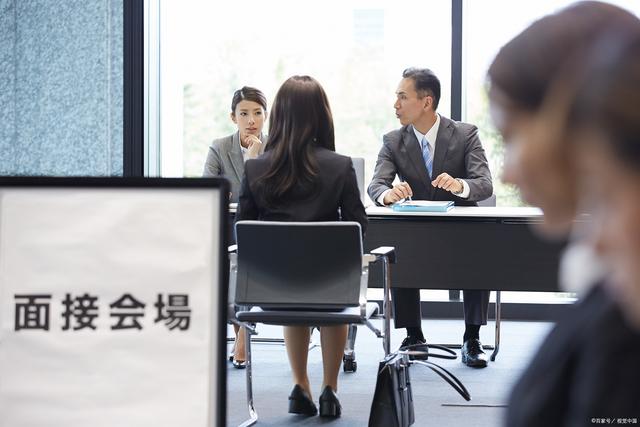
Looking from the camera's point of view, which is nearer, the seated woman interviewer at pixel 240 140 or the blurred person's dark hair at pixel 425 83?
the blurred person's dark hair at pixel 425 83

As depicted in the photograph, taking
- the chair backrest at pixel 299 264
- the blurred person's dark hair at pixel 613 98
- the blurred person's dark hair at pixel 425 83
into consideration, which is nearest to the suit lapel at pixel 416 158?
the blurred person's dark hair at pixel 425 83

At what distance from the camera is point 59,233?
1.57 meters

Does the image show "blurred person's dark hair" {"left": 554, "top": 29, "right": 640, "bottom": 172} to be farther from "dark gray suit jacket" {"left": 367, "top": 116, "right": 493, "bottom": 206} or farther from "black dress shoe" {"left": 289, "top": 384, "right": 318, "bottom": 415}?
"dark gray suit jacket" {"left": 367, "top": 116, "right": 493, "bottom": 206}

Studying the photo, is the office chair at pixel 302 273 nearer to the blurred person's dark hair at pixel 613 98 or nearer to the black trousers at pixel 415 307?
the black trousers at pixel 415 307

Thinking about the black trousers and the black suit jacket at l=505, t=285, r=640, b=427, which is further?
the black trousers

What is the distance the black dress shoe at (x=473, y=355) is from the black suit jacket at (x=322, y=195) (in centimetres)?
143

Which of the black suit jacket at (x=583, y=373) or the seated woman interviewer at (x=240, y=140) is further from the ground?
the seated woman interviewer at (x=240, y=140)

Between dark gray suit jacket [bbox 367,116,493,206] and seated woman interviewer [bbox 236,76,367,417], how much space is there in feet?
3.97

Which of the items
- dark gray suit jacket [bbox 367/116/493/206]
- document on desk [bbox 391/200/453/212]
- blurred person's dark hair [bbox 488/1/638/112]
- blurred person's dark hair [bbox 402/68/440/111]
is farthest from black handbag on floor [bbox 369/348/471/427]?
blurred person's dark hair [bbox 488/1/638/112]

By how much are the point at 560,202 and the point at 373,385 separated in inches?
147

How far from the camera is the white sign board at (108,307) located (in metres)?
1.54

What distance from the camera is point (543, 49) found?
0.75 meters

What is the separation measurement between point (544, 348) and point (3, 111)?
565 cm

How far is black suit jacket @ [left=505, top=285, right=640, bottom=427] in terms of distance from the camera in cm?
72
